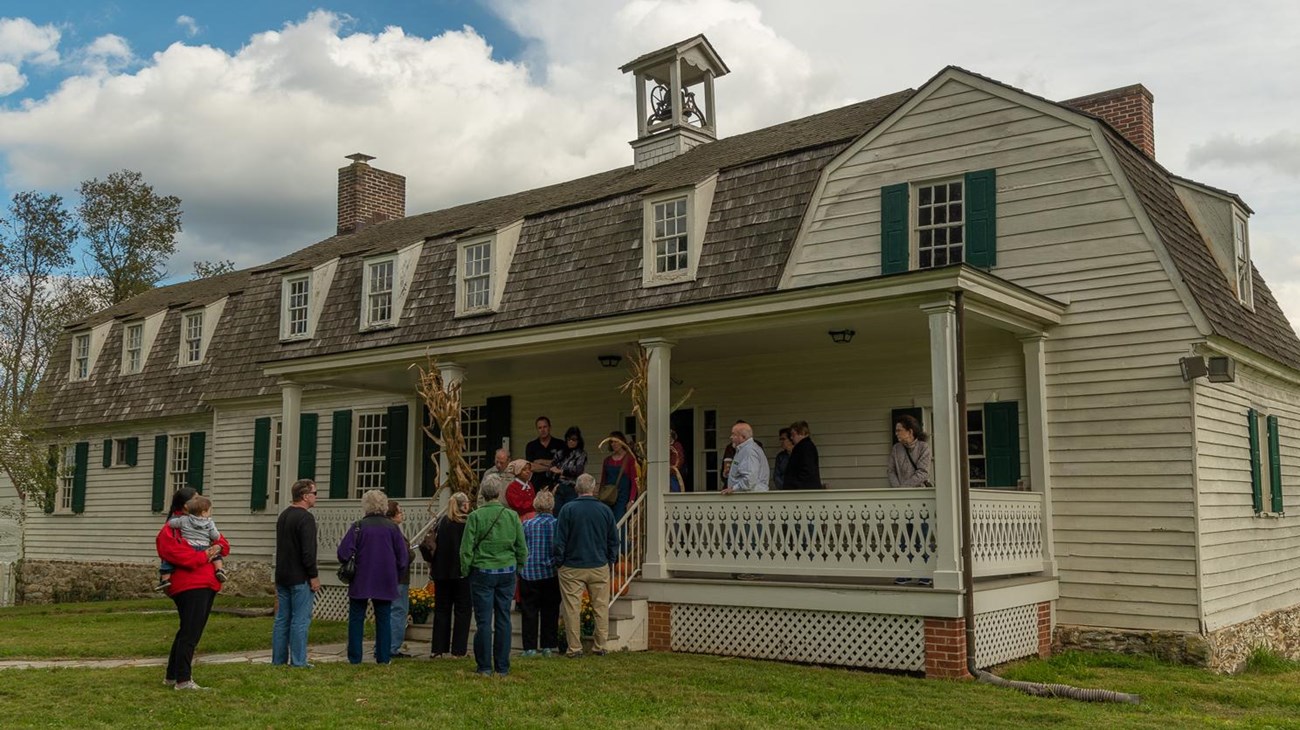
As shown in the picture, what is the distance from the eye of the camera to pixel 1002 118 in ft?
41.0

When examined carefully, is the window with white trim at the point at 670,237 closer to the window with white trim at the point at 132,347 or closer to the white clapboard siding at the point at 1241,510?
the white clapboard siding at the point at 1241,510

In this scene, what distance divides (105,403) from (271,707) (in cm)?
1898

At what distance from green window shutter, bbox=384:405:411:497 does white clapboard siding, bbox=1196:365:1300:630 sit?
1157 cm

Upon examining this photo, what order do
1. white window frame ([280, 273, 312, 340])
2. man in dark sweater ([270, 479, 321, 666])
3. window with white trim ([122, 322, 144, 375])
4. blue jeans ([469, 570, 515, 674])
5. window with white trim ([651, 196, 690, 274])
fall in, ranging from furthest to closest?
window with white trim ([122, 322, 144, 375])
white window frame ([280, 273, 312, 340])
window with white trim ([651, 196, 690, 274])
blue jeans ([469, 570, 515, 674])
man in dark sweater ([270, 479, 321, 666])

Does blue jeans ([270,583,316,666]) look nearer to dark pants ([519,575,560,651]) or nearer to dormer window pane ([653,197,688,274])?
dark pants ([519,575,560,651])

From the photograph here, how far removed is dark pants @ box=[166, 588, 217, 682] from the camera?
868 centimetres

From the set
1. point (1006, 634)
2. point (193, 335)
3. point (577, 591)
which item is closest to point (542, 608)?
point (577, 591)

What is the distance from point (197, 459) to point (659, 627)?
1386cm

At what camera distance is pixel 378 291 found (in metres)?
18.6

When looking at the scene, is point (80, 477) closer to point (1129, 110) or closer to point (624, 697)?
point (624, 697)

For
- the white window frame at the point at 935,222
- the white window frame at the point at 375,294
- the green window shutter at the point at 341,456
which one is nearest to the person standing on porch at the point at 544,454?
the white window frame at the point at 935,222

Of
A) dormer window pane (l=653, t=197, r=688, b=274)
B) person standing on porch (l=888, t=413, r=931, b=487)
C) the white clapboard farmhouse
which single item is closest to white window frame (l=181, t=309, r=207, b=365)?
the white clapboard farmhouse

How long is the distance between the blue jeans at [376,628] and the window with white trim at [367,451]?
901cm

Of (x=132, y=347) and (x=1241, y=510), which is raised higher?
(x=132, y=347)
